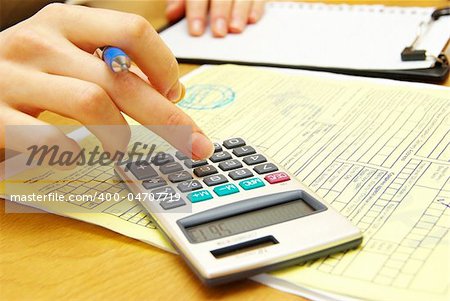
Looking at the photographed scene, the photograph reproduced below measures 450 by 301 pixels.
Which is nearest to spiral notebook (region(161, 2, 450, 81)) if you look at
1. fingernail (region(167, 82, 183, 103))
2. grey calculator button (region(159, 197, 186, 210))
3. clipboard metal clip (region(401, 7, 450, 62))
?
clipboard metal clip (region(401, 7, 450, 62))

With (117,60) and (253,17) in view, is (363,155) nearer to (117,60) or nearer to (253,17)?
(117,60)

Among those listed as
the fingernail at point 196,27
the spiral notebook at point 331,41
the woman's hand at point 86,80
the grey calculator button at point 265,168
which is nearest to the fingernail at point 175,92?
→ the woman's hand at point 86,80

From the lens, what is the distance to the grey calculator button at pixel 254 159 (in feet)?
1.51

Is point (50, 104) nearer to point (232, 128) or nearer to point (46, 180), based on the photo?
point (46, 180)

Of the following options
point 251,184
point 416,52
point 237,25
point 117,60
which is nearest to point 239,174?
point 251,184

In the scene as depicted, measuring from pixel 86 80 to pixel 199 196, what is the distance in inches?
5.2

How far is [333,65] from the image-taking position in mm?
693

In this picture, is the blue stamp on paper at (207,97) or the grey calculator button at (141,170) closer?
the grey calculator button at (141,170)

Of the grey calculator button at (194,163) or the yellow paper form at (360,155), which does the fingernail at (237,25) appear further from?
the grey calculator button at (194,163)

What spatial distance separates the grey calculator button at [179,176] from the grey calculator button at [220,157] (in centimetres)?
3

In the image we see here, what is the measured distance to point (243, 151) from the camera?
0.48 metres

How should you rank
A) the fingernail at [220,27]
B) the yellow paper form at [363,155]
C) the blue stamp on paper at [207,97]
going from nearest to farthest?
1. the yellow paper form at [363,155]
2. the blue stamp on paper at [207,97]
3. the fingernail at [220,27]

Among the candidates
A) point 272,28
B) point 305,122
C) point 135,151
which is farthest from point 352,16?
point 135,151

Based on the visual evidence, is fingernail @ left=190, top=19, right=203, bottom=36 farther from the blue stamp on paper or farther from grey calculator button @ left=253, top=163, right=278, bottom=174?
grey calculator button @ left=253, top=163, right=278, bottom=174
